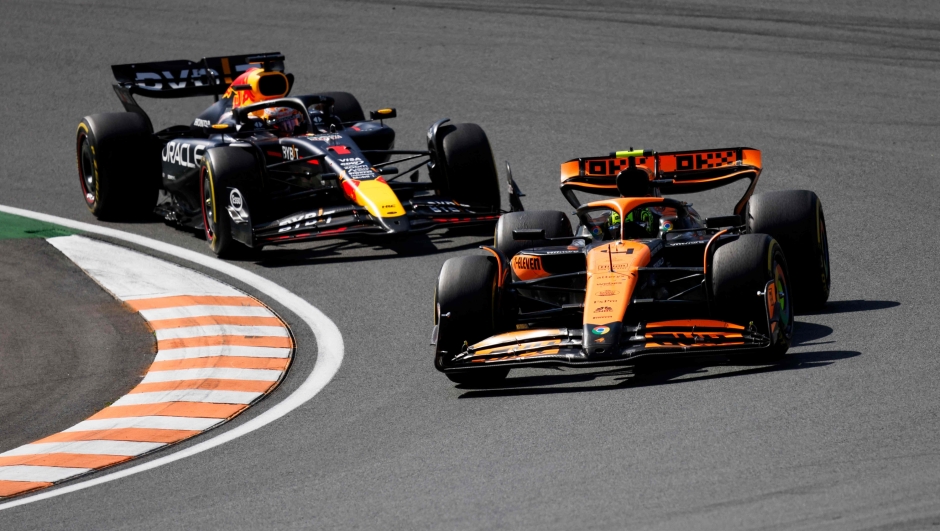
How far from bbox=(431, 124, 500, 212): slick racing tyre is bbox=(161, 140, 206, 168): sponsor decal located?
244 centimetres

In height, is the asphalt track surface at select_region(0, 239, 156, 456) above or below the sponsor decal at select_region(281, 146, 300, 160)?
below

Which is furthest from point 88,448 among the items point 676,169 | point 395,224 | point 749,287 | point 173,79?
point 173,79

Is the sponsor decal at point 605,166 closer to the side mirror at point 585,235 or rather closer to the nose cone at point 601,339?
the side mirror at point 585,235

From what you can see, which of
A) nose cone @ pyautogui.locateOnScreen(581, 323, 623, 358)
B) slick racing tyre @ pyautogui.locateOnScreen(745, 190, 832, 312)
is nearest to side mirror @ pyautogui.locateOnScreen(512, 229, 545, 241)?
nose cone @ pyautogui.locateOnScreen(581, 323, 623, 358)

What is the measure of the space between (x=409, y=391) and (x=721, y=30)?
13.9 meters

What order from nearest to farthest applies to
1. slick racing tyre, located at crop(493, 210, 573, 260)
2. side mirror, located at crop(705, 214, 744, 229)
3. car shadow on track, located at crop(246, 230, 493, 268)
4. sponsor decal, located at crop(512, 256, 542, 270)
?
1. side mirror, located at crop(705, 214, 744, 229)
2. sponsor decal, located at crop(512, 256, 542, 270)
3. slick racing tyre, located at crop(493, 210, 573, 260)
4. car shadow on track, located at crop(246, 230, 493, 268)

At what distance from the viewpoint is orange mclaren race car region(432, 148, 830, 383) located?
8.80 meters

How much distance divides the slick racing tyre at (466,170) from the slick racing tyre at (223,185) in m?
1.92

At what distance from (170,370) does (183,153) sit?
15.6ft

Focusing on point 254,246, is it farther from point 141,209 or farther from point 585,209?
point 585,209

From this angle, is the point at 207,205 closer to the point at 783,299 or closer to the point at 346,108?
the point at 346,108

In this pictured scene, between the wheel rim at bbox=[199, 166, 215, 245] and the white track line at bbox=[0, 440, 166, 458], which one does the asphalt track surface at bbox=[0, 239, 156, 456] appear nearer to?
the white track line at bbox=[0, 440, 166, 458]

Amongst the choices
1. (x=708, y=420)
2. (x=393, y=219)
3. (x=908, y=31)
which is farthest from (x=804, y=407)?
(x=908, y=31)

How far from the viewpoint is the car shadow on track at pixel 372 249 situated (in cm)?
1374
